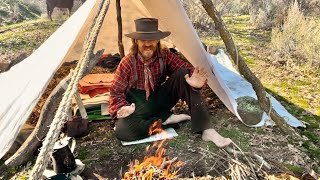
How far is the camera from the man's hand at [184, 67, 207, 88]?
3143mm

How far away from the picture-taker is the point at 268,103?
135 inches

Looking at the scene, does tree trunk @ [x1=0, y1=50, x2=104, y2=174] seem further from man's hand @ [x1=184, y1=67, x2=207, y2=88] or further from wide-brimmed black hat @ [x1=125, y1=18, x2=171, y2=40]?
man's hand @ [x1=184, y1=67, x2=207, y2=88]

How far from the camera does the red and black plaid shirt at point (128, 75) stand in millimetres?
3260

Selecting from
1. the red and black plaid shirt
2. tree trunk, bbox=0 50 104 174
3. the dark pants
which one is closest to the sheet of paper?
the dark pants

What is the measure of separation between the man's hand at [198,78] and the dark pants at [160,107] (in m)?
0.08

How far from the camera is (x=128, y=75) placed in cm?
338

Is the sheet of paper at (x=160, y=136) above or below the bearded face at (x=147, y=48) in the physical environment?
below

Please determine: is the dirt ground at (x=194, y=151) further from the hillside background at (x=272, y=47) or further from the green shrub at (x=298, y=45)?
the green shrub at (x=298, y=45)

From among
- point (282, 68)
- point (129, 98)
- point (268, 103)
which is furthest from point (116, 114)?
point (282, 68)

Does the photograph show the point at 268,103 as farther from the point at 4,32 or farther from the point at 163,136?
the point at 4,32

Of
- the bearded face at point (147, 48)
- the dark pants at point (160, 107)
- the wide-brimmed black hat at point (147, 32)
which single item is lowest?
the dark pants at point (160, 107)

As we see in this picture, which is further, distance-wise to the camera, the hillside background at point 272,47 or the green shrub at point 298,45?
the green shrub at point 298,45

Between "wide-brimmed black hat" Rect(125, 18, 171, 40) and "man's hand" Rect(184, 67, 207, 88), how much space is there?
1.56 feet

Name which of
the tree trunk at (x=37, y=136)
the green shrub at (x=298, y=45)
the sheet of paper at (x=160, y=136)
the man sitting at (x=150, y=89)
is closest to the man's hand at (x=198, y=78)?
the man sitting at (x=150, y=89)
